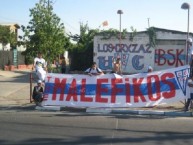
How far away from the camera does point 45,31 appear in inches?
789

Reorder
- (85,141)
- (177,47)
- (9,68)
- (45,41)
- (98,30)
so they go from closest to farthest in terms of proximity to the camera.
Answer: (85,141)
(45,41)
(177,47)
(98,30)
(9,68)

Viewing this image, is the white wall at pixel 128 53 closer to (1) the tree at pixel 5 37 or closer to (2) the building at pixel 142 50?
(2) the building at pixel 142 50

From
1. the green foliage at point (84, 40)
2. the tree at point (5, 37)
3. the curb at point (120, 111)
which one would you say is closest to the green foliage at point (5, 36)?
the tree at point (5, 37)

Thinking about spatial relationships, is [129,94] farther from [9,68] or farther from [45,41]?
[9,68]

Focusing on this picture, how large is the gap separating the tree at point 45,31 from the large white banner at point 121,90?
6.64m

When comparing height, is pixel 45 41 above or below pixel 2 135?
above

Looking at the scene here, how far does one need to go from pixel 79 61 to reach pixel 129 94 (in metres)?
20.0

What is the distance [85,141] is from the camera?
27.4 feet

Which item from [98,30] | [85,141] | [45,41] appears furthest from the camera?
[98,30]

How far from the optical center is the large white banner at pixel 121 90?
43.2ft

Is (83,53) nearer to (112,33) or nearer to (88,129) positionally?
(112,33)

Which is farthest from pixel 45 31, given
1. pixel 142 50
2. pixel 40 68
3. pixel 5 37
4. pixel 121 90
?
pixel 5 37

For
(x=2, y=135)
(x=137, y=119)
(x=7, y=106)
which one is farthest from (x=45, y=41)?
(x=2, y=135)

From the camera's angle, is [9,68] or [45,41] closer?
[45,41]
